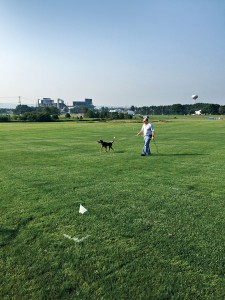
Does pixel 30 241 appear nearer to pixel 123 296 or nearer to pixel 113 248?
pixel 113 248

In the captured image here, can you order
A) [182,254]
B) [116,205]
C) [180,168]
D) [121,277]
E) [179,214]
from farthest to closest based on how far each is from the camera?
[180,168] → [116,205] → [179,214] → [182,254] → [121,277]

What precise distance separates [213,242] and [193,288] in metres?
1.54

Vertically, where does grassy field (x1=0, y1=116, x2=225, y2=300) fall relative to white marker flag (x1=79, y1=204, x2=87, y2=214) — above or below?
below

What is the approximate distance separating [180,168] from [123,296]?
933 centimetres

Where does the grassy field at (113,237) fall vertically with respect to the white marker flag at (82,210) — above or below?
below

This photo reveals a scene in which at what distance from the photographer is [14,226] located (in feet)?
20.3

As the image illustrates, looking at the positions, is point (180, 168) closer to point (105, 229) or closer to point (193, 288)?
point (105, 229)

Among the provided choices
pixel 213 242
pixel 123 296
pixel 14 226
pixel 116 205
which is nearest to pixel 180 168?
pixel 116 205

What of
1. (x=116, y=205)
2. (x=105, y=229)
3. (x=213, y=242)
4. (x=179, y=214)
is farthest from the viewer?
(x=116, y=205)

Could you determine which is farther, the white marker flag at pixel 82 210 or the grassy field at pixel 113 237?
the white marker flag at pixel 82 210

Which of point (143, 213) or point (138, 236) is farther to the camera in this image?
point (143, 213)

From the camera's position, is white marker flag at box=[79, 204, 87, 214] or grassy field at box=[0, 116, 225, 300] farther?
white marker flag at box=[79, 204, 87, 214]

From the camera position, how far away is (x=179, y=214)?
689cm

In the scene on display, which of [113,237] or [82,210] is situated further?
[82,210]
